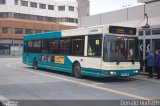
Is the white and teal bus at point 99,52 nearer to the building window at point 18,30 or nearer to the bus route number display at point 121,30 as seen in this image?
the bus route number display at point 121,30

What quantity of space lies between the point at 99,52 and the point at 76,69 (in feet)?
9.34

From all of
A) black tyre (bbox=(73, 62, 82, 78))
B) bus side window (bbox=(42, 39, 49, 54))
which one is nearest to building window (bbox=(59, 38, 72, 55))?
black tyre (bbox=(73, 62, 82, 78))

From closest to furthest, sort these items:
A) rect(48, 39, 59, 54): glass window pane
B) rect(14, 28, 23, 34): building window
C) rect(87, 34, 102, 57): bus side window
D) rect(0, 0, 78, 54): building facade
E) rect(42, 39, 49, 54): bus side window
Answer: rect(87, 34, 102, 57): bus side window
rect(48, 39, 59, 54): glass window pane
rect(42, 39, 49, 54): bus side window
rect(0, 0, 78, 54): building facade
rect(14, 28, 23, 34): building window

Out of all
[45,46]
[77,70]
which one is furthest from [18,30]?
[77,70]

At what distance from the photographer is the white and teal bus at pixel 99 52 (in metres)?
16.7

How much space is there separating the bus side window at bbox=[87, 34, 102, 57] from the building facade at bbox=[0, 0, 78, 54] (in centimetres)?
6347

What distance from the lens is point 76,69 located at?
63.3 ft

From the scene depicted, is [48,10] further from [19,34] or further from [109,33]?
[109,33]

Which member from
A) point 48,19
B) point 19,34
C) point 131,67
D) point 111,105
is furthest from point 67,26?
point 111,105

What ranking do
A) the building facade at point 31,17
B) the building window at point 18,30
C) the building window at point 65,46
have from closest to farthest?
the building window at point 65,46, the building facade at point 31,17, the building window at point 18,30

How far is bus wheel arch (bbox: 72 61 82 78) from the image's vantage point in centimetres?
1891

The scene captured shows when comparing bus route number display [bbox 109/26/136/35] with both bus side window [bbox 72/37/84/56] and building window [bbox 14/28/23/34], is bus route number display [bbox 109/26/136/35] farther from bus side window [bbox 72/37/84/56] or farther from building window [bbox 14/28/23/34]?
building window [bbox 14/28/23/34]

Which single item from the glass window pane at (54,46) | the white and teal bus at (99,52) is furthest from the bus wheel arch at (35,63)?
the white and teal bus at (99,52)

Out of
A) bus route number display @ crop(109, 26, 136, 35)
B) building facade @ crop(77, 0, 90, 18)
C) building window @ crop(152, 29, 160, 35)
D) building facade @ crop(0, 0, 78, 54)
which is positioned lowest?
bus route number display @ crop(109, 26, 136, 35)
